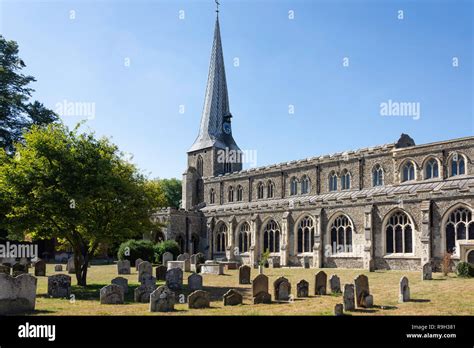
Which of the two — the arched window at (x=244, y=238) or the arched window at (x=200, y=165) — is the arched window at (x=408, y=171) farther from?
the arched window at (x=200, y=165)

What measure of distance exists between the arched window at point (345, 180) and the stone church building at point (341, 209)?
8 cm

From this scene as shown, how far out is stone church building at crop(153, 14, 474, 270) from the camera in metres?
26.8

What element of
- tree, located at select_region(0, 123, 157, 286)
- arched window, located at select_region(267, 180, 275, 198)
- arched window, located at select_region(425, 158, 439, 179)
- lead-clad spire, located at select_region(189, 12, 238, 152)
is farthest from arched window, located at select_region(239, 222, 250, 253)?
tree, located at select_region(0, 123, 157, 286)

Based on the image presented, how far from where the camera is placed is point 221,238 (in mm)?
42312

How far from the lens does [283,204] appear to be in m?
36.8

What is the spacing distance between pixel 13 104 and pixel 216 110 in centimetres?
2476

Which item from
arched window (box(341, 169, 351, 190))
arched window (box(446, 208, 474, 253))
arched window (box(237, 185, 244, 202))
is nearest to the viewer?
arched window (box(446, 208, 474, 253))

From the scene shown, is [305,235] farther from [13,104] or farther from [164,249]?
[13,104]

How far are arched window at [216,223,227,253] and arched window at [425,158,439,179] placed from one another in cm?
1834

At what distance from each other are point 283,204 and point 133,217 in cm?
1882

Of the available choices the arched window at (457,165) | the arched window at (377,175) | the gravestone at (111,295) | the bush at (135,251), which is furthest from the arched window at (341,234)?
the gravestone at (111,295)

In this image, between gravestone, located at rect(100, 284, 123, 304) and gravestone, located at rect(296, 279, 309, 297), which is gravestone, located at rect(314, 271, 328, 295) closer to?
gravestone, located at rect(296, 279, 309, 297)
